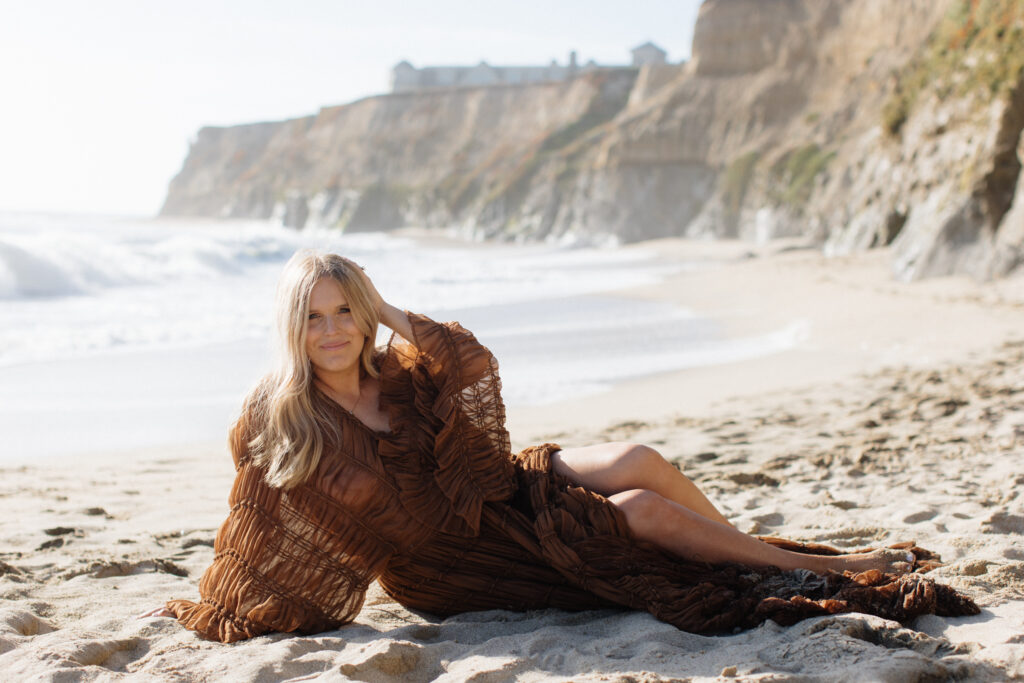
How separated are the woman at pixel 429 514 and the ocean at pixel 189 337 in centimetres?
29

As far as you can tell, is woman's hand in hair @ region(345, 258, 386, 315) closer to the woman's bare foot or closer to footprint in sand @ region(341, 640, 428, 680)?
footprint in sand @ region(341, 640, 428, 680)

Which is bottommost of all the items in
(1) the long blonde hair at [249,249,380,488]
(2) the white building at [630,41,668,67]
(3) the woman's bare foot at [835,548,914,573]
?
(3) the woman's bare foot at [835,548,914,573]

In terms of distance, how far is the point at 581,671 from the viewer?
7.73 ft

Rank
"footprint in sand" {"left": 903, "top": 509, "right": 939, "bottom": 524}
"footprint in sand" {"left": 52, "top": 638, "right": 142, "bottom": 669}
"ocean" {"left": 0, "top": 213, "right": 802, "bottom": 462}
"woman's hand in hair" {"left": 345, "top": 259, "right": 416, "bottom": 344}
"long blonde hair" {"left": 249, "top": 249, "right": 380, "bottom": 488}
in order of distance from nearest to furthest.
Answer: "footprint in sand" {"left": 52, "top": 638, "right": 142, "bottom": 669} → "long blonde hair" {"left": 249, "top": 249, "right": 380, "bottom": 488} → "woman's hand in hair" {"left": 345, "top": 259, "right": 416, "bottom": 344} → "footprint in sand" {"left": 903, "top": 509, "right": 939, "bottom": 524} → "ocean" {"left": 0, "top": 213, "right": 802, "bottom": 462}

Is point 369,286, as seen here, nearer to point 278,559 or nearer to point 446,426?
point 446,426

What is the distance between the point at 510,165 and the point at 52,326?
159 feet

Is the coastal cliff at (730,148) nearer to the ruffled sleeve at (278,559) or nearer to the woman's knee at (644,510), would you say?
the woman's knee at (644,510)

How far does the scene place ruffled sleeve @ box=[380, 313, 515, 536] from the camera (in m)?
2.89

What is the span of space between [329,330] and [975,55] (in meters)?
Result: 15.2

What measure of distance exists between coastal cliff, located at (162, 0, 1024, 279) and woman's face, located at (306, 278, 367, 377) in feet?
33.8

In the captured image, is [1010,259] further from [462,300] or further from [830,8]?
[830,8]

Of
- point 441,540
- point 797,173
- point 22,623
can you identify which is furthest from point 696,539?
point 797,173

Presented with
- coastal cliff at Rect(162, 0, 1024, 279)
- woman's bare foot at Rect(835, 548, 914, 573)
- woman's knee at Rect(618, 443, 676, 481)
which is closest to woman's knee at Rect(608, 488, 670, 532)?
woman's knee at Rect(618, 443, 676, 481)

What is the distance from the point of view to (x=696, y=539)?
2.85 metres
